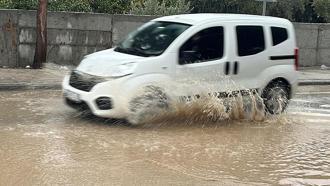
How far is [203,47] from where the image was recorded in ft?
30.3

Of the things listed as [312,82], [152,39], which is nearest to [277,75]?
[152,39]

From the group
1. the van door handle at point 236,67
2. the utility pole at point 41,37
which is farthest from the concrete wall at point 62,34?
the van door handle at point 236,67

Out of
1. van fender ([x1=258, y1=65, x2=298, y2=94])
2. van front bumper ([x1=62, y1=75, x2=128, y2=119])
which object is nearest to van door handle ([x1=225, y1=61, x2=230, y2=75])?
van fender ([x1=258, y1=65, x2=298, y2=94])

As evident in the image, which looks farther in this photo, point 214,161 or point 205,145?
point 205,145

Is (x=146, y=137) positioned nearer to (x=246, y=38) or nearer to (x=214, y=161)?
(x=214, y=161)

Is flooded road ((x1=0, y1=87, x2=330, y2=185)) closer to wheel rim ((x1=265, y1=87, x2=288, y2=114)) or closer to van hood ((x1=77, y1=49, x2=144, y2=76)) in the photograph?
wheel rim ((x1=265, y1=87, x2=288, y2=114))

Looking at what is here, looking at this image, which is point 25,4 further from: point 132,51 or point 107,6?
point 132,51

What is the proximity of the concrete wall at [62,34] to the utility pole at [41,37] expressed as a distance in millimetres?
531

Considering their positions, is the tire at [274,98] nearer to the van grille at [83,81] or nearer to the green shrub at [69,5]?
the van grille at [83,81]

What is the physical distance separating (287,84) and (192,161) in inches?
166

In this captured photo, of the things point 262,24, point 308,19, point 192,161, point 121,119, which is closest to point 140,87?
point 121,119

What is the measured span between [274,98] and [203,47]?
1.86 meters

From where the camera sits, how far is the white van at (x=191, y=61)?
852 cm

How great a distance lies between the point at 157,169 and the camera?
6.50m
